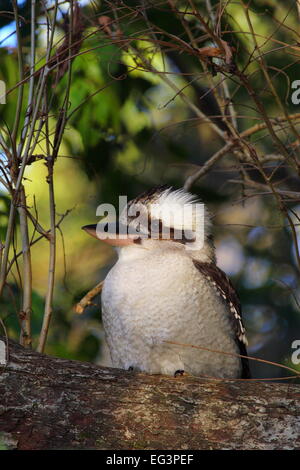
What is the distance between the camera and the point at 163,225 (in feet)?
12.6

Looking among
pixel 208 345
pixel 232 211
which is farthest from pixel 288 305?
pixel 208 345

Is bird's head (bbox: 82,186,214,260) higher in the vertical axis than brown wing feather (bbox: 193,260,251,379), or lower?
higher

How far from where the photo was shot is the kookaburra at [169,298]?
11.6ft

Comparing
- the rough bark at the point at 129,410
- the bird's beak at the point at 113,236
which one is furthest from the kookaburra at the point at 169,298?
the rough bark at the point at 129,410

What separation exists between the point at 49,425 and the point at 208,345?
1008 millimetres

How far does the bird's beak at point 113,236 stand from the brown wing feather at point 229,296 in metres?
0.35

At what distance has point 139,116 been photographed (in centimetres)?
496

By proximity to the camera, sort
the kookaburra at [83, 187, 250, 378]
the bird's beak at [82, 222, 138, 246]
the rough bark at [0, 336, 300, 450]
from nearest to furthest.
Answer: the rough bark at [0, 336, 300, 450] → the kookaburra at [83, 187, 250, 378] → the bird's beak at [82, 222, 138, 246]

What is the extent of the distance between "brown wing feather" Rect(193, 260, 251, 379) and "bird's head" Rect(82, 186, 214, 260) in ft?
0.37

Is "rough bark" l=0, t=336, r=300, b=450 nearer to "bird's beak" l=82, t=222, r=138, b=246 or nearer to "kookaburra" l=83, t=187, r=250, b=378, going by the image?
"kookaburra" l=83, t=187, r=250, b=378

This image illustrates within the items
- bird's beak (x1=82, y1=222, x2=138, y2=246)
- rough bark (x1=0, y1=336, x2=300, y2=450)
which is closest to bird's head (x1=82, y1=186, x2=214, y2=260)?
bird's beak (x1=82, y1=222, x2=138, y2=246)

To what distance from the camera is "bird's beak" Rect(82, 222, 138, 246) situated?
147 inches

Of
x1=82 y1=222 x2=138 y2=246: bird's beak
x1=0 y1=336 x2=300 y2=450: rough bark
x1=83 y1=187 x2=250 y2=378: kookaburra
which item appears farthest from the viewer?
x1=82 y1=222 x2=138 y2=246: bird's beak

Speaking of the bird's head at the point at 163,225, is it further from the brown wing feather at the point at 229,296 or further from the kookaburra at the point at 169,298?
the brown wing feather at the point at 229,296
